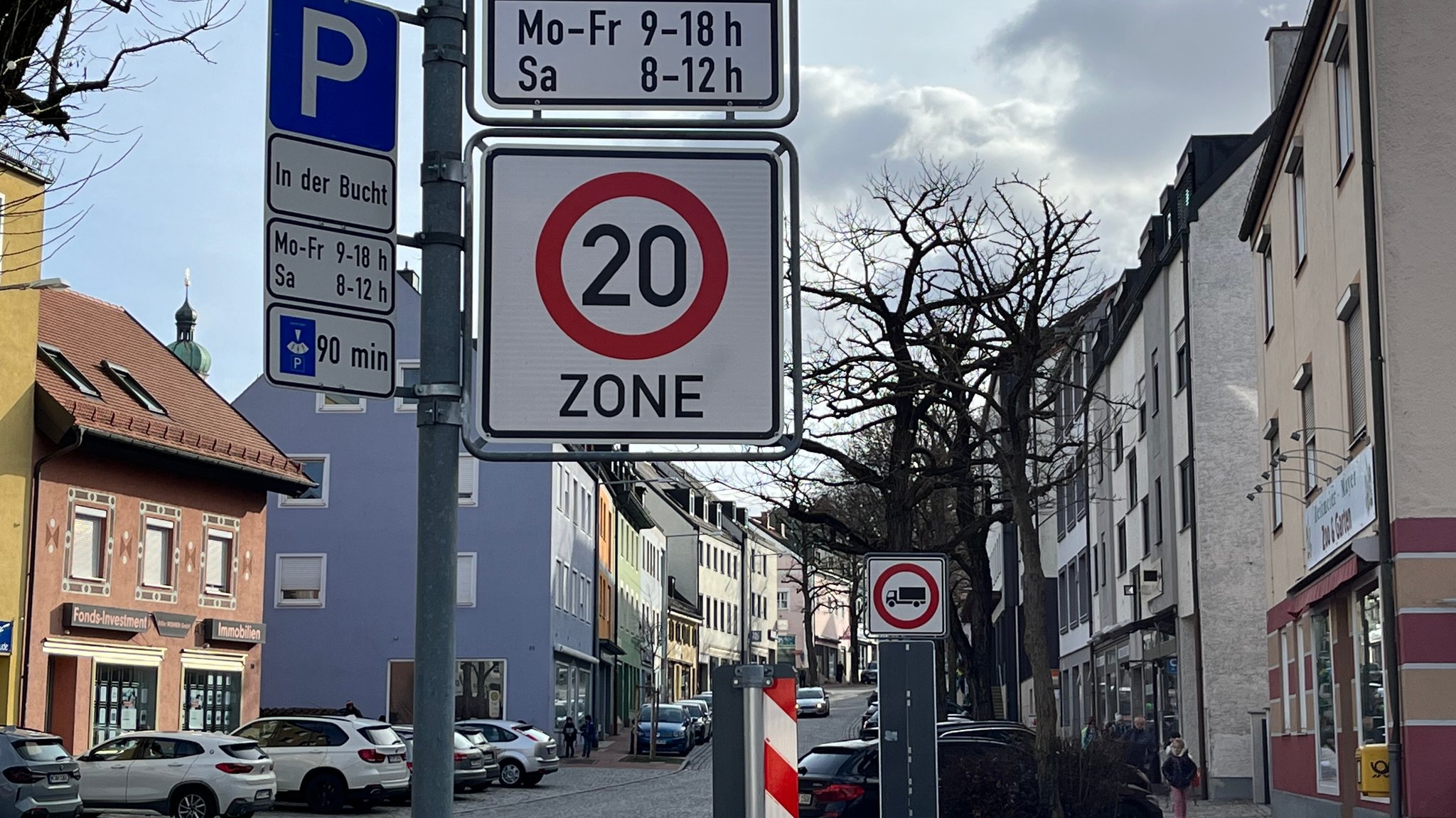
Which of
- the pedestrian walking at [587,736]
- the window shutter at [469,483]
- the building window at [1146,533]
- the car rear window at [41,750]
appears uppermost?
the window shutter at [469,483]

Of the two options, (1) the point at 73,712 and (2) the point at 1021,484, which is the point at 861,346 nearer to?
(2) the point at 1021,484

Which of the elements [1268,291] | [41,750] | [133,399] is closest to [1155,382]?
[1268,291]

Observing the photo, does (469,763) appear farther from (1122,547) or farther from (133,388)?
(1122,547)

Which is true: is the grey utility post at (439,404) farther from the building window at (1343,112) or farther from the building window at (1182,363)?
the building window at (1182,363)

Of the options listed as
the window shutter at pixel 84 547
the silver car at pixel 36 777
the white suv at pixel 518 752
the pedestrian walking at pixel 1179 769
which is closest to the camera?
the silver car at pixel 36 777

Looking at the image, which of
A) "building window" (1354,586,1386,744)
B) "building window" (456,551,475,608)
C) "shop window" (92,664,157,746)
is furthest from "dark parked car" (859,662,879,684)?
"building window" (456,551,475,608)

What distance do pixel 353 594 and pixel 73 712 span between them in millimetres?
18262

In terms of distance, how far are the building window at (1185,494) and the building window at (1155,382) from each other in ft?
9.59

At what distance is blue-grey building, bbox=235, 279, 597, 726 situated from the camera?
1969 inches

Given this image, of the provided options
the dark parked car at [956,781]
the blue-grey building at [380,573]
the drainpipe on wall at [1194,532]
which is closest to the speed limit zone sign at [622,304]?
the dark parked car at [956,781]

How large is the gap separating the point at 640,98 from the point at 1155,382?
121 ft

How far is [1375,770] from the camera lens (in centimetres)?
1906

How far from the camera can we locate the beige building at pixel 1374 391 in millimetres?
18750

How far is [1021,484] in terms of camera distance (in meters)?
20.7
